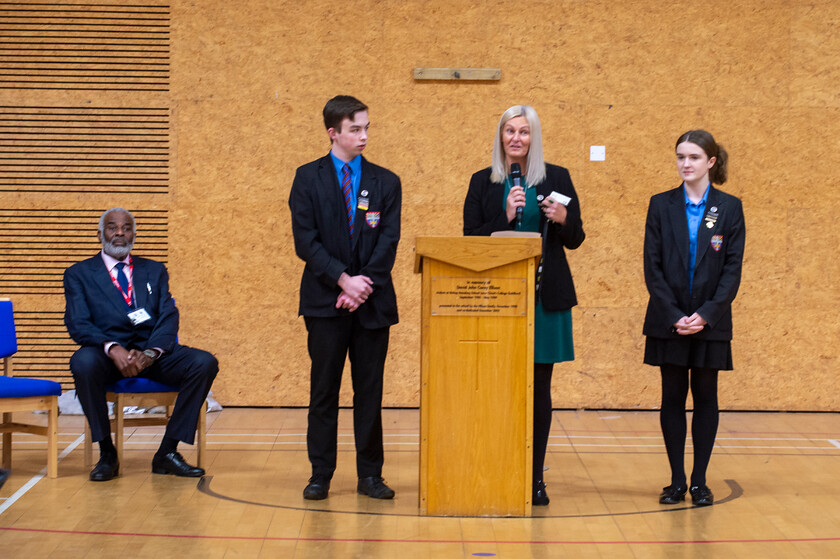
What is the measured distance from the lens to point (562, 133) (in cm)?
636

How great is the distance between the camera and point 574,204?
158 inches

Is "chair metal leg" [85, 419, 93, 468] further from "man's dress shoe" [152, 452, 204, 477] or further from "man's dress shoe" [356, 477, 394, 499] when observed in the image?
"man's dress shoe" [356, 477, 394, 499]

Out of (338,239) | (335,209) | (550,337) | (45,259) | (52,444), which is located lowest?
(52,444)

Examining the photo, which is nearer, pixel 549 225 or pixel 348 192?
pixel 549 225

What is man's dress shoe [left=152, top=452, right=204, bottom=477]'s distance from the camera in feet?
14.7

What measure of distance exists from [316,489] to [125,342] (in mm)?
1302

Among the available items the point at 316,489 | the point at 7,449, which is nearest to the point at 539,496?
the point at 316,489

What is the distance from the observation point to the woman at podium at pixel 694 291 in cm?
393

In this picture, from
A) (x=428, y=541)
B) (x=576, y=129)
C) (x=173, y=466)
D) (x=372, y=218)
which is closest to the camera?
(x=428, y=541)

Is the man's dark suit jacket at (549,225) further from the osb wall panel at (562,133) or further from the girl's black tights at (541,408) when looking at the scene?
the osb wall panel at (562,133)

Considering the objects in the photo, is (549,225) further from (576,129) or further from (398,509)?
(576,129)

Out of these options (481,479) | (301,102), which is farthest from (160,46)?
(481,479)

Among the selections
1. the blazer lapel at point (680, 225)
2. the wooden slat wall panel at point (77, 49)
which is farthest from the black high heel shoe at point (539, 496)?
the wooden slat wall panel at point (77, 49)

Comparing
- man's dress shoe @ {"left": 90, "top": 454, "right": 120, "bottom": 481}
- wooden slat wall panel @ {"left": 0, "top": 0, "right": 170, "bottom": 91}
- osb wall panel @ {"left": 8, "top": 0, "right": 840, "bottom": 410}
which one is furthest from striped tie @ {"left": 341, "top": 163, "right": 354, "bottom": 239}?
wooden slat wall panel @ {"left": 0, "top": 0, "right": 170, "bottom": 91}
